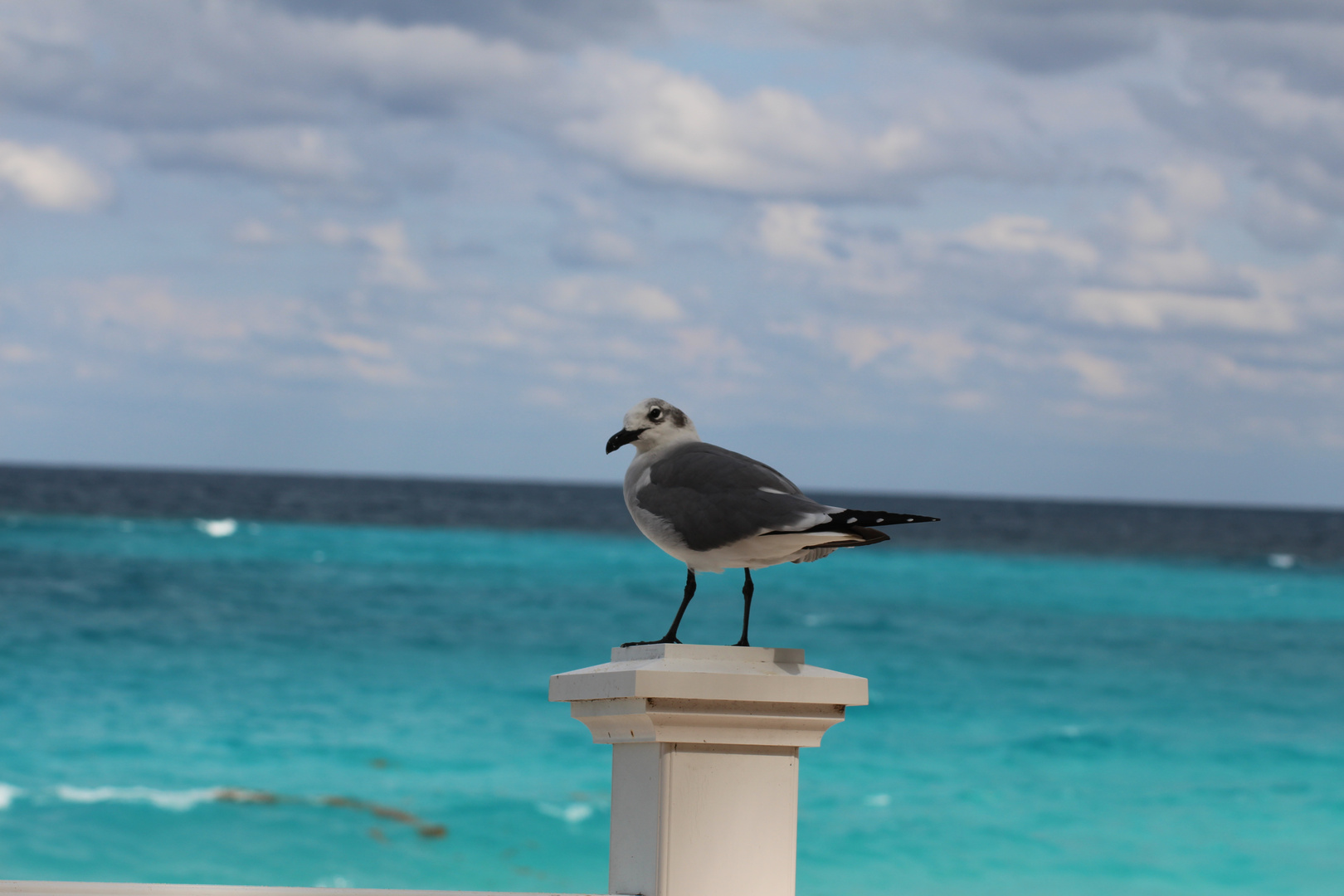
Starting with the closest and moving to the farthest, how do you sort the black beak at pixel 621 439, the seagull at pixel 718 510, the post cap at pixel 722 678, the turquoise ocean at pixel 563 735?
the post cap at pixel 722 678 → the seagull at pixel 718 510 → the black beak at pixel 621 439 → the turquoise ocean at pixel 563 735

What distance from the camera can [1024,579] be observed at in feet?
115

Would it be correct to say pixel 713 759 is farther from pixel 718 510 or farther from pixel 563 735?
pixel 563 735

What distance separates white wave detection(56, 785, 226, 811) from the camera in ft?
38.8

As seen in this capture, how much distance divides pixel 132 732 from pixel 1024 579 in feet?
84.0

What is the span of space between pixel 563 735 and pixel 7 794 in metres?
5.21

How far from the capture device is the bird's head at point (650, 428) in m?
2.80

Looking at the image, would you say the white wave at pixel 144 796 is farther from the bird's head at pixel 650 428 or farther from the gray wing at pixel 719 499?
the gray wing at pixel 719 499

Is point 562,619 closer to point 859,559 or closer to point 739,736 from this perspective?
point 859,559

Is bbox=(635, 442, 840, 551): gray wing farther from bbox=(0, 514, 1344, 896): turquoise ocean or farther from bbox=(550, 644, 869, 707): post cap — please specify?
bbox=(0, 514, 1344, 896): turquoise ocean

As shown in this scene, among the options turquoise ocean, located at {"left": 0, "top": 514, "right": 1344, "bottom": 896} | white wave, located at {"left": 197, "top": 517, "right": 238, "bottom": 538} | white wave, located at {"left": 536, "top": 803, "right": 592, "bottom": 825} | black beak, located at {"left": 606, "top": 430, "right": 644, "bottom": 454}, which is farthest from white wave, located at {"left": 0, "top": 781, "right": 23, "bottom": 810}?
white wave, located at {"left": 197, "top": 517, "right": 238, "bottom": 538}

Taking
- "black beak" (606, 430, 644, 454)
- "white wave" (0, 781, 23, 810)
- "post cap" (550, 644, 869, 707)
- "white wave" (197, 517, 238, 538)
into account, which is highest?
"black beak" (606, 430, 644, 454)

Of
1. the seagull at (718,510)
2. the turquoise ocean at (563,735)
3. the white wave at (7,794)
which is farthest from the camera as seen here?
the white wave at (7,794)

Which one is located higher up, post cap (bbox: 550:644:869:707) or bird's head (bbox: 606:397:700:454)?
bird's head (bbox: 606:397:700:454)

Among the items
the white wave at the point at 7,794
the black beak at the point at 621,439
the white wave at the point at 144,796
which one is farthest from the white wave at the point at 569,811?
the black beak at the point at 621,439
